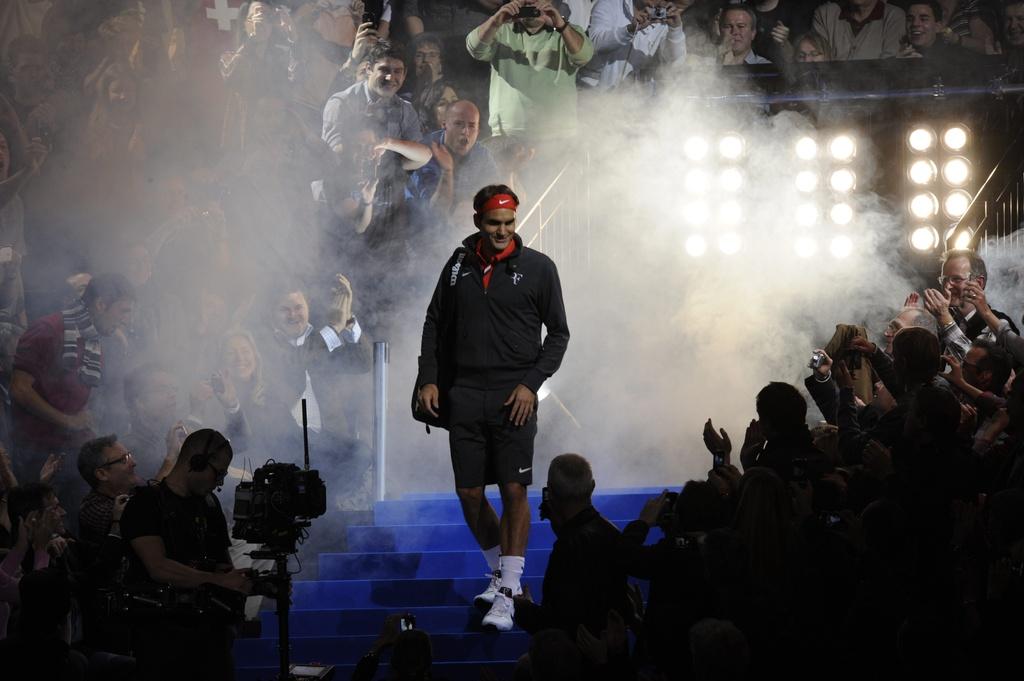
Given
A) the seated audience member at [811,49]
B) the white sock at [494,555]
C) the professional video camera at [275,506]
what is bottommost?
the white sock at [494,555]

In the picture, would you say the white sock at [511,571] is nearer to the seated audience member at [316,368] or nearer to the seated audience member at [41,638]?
the seated audience member at [41,638]

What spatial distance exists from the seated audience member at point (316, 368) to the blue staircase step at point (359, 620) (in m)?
3.66

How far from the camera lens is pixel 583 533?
3854mm

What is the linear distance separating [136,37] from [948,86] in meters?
6.82

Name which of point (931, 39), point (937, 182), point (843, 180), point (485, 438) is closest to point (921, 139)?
point (937, 182)

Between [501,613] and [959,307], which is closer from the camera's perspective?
[501,613]

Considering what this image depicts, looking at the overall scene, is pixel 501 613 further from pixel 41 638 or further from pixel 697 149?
pixel 697 149

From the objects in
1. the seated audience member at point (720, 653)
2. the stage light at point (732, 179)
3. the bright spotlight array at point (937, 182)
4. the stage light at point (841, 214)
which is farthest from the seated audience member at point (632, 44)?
the seated audience member at point (720, 653)

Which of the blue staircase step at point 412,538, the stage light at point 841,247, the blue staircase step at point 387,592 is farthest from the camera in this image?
the stage light at point 841,247

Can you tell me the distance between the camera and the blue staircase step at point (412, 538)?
6.50 m

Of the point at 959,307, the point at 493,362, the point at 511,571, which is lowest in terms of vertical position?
the point at 511,571

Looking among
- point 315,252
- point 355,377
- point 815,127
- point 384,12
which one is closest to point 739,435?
point 815,127

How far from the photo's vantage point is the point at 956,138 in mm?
9656

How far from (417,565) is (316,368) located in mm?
3811
